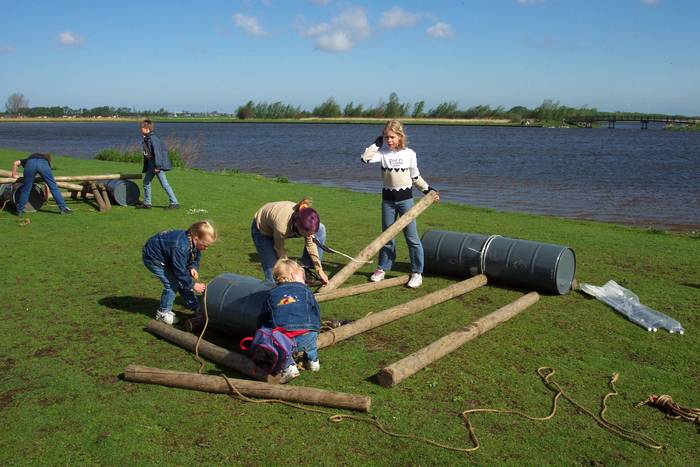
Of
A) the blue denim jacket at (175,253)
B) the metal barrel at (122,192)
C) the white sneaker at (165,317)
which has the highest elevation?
the blue denim jacket at (175,253)

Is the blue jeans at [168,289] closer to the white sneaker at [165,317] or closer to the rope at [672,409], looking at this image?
the white sneaker at [165,317]

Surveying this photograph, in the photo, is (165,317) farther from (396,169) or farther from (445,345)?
(396,169)

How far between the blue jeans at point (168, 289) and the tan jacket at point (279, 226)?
113 centimetres

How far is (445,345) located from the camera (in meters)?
6.42

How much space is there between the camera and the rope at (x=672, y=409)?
5.13m

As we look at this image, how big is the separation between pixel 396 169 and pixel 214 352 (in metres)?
4.01

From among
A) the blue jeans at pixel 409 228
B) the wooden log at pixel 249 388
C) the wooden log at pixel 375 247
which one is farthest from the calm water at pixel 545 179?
the wooden log at pixel 249 388

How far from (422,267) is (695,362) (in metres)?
3.81

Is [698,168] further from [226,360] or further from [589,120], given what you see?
[589,120]

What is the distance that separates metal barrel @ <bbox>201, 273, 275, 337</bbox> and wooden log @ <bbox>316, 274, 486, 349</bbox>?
0.72m

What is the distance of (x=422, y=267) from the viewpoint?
9.22m

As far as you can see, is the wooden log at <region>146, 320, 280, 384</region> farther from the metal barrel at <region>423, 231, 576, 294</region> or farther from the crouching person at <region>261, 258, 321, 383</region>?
the metal barrel at <region>423, 231, 576, 294</region>

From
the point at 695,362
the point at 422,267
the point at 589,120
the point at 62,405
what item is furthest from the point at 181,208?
the point at 589,120

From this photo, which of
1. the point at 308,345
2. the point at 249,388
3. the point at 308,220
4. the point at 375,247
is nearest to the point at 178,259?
the point at 308,220
